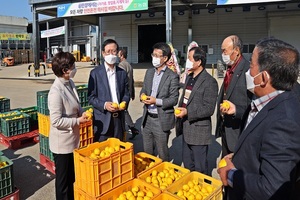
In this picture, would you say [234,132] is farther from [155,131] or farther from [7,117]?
[7,117]

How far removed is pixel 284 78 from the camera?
143 cm

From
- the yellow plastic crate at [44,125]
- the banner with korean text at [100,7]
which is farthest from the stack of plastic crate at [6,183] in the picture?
the banner with korean text at [100,7]

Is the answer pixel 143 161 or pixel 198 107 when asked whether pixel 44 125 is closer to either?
pixel 143 161

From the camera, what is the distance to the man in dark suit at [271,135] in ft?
4.22

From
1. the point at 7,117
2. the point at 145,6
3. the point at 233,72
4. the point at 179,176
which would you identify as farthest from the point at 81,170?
the point at 145,6

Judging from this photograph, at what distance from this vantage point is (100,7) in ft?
47.3

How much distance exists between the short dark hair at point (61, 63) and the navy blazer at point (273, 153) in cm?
191

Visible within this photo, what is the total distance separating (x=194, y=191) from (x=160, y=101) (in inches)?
47.5

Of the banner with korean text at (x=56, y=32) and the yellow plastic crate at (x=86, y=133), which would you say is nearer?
the yellow plastic crate at (x=86, y=133)

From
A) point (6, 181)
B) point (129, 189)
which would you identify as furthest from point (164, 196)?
point (6, 181)

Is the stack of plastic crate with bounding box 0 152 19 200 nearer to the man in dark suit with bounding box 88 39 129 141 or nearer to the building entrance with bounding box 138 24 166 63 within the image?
the man in dark suit with bounding box 88 39 129 141

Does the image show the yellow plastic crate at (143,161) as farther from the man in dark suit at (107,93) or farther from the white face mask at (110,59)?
the white face mask at (110,59)

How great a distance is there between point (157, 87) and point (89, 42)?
30178mm

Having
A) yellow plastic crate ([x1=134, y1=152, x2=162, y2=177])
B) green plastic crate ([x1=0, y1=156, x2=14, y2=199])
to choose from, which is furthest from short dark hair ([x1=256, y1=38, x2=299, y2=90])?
green plastic crate ([x1=0, y1=156, x2=14, y2=199])
